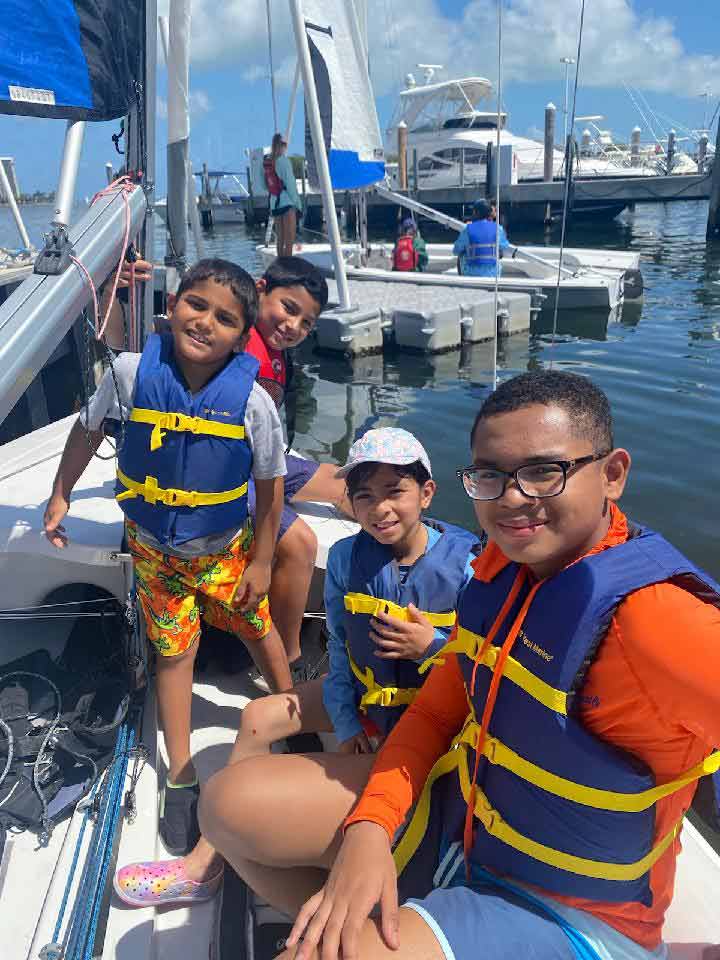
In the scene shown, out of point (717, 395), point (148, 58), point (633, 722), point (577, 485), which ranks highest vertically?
point (148, 58)

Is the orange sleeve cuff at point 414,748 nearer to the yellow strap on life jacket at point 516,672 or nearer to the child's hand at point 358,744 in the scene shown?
the yellow strap on life jacket at point 516,672

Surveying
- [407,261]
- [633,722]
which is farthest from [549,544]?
[407,261]

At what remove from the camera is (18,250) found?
736cm

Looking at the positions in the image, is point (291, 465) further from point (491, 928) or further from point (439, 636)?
point (491, 928)

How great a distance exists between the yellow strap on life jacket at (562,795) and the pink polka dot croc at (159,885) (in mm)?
847

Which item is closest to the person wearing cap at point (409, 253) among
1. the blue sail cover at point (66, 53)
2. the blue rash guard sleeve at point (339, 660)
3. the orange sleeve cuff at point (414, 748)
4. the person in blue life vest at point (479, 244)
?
the person in blue life vest at point (479, 244)

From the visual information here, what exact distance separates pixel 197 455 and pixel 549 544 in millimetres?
1312

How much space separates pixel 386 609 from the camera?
6.59 ft

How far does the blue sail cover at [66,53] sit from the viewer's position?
2109 millimetres

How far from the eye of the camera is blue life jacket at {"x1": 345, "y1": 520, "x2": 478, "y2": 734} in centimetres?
200

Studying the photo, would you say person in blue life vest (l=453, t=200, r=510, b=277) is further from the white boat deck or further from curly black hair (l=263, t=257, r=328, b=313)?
the white boat deck

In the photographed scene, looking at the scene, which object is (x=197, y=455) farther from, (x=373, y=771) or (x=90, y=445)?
(x=373, y=771)

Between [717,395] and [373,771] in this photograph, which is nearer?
[373,771]

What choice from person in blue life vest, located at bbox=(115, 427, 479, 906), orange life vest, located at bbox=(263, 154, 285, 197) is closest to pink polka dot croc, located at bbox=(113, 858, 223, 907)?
person in blue life vest, located at bbox=(115, 427, 479, 906)
